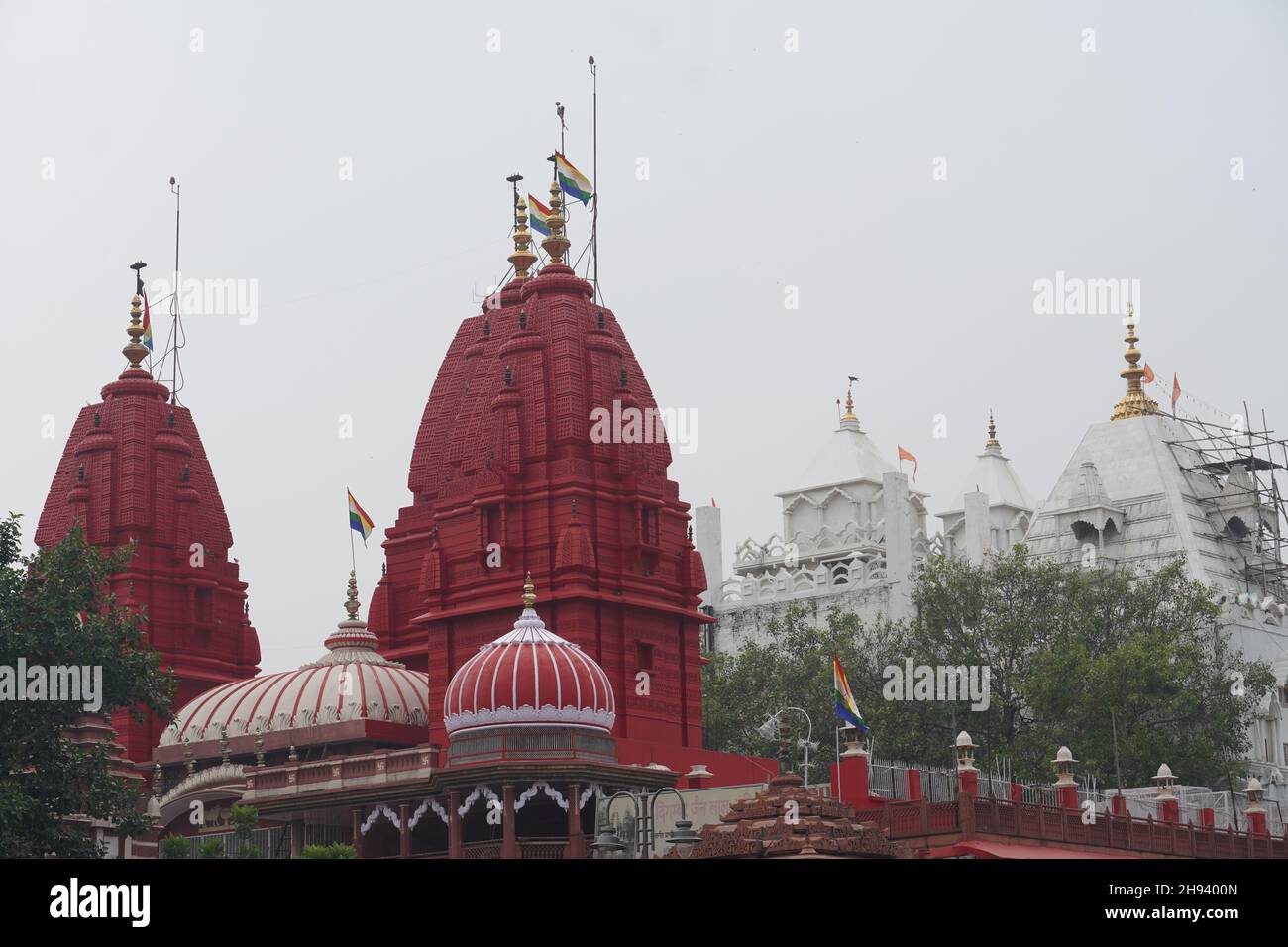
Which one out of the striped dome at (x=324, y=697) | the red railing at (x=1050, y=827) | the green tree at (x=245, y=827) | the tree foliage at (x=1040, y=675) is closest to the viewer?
the red railing at (x=1050, y=827)

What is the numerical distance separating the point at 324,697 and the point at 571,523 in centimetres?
653

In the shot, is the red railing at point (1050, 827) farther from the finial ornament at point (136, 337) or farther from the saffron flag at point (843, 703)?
the finial ornament at point (136, 337)

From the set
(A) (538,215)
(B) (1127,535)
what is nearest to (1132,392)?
(B) (1127,535)

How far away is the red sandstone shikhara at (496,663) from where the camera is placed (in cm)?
4359

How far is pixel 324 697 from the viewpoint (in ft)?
167

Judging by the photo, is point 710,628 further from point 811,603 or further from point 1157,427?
point 1157,427

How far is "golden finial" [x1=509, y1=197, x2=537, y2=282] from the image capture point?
6309cm

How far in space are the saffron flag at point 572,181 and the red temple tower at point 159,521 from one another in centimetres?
1326

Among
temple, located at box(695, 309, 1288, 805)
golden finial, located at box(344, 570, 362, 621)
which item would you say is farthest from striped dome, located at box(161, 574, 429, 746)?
temple, located at box(695, 309, 1288, 805)

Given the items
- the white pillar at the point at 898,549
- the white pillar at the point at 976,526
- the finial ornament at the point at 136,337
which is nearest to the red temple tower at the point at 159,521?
the finial ornament at the point at 136,337

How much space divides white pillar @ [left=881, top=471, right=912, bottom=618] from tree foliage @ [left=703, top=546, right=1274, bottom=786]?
23.8ft

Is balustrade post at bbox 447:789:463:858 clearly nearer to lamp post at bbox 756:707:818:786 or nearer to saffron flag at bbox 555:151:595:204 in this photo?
lamp post at bbox 756:707:818:786

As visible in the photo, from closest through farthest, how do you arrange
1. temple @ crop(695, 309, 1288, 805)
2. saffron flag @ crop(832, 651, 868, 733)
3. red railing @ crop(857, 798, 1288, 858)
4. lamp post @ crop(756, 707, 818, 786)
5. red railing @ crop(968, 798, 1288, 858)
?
red railing @ crop(857, 798, 1288, 858) < red railing @ crop(968, 798, 1288, 858) < saffron flag @ crop(832, 651, 868, 733) < lamp post @ crop(756, 707, 818, 786) < temple @ crop(695, 309, 1288, 805)
